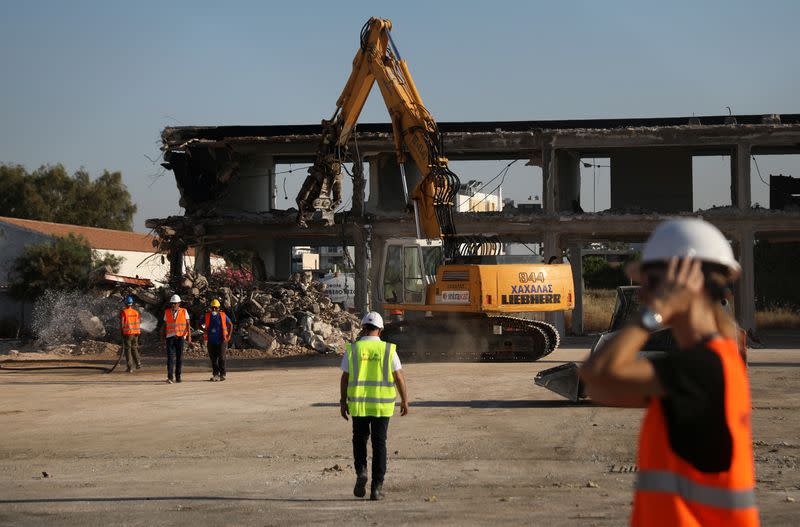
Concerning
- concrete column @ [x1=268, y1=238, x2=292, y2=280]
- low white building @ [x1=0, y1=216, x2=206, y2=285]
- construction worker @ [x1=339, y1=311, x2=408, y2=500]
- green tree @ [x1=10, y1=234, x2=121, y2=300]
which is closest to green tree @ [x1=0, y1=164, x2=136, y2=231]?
low white building @ [x1=0, y1=216, x2=206, y2=285]

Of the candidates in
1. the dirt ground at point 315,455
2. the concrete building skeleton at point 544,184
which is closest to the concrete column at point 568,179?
the concrete building skeleton at point 544,184

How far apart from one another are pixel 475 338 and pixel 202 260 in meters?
14.8

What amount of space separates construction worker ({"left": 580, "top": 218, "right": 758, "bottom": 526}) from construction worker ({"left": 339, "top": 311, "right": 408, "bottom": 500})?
19.3 feet

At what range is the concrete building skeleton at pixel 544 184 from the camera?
33219 millimetres

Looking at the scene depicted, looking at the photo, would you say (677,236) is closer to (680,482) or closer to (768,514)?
(680,482)

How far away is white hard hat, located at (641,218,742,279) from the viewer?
10.7ft

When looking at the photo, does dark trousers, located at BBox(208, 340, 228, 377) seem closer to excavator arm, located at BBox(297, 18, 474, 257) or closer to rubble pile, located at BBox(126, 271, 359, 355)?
excavator arm, located at BBox(297, 18, 474, 257)

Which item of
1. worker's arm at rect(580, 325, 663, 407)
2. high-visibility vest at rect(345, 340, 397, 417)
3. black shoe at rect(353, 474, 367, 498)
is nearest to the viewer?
worker's arm at rect(580, 325, 663, 407)

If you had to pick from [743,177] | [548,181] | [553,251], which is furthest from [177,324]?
[743,177]

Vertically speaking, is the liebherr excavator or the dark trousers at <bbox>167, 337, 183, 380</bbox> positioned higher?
the liebherr excavator

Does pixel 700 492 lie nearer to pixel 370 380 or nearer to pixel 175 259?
pixel 370 380

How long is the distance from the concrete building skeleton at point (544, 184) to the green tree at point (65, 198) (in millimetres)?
41979

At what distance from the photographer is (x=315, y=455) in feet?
39.9

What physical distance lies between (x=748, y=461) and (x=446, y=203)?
797 inches
